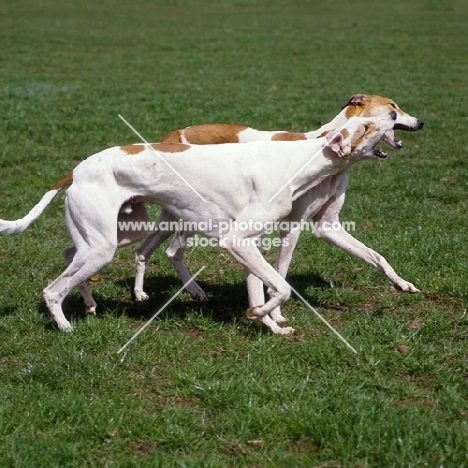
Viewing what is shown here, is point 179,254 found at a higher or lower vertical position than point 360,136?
lower

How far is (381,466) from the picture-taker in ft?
12.2

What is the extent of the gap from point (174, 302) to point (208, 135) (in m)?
1.53


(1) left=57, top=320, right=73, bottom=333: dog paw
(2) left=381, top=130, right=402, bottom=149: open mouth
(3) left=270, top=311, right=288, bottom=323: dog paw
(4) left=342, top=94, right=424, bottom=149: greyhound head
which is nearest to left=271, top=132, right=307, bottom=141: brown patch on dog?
(4) left=342, top=94, right=424, bottom=149: greyhound head

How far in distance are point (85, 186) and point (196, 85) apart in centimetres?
1250

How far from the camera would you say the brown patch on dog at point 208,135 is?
6672 millimetres

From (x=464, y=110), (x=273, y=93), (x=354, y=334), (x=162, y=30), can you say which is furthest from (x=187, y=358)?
(x=162, y=30)

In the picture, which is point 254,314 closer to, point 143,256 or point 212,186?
point 212,186

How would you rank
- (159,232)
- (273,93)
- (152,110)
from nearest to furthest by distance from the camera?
1. (159,232)
2. (152,110)
3. (273,93)

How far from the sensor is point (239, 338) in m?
5.32

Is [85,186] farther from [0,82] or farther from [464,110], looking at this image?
[0,82]

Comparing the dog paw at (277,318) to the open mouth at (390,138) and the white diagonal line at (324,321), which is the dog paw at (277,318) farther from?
the open mouth at (390,138)

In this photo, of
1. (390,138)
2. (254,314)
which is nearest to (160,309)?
(254,314)

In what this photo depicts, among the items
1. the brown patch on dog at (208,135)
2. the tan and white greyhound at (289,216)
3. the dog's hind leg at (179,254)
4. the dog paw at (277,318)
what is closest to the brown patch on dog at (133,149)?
the tan and white greyhound at (289,216)

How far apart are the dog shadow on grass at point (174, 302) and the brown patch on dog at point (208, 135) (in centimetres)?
121
